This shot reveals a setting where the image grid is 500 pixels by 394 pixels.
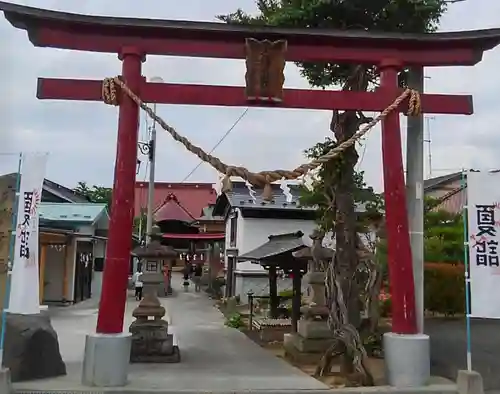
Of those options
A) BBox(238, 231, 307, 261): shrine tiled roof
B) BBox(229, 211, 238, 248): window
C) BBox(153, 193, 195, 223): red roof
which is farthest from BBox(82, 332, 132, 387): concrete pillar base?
BBox(153, 193, 195, 223): red roof

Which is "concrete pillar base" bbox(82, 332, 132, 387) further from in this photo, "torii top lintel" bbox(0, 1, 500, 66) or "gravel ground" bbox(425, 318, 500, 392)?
"gravel ground" bbox(425, 318, 500, 392)

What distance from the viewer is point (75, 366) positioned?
10.7 metres

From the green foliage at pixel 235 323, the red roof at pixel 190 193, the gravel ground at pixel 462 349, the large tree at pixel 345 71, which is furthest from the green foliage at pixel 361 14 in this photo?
the red roof at pixel 190 193

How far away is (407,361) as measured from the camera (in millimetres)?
8617

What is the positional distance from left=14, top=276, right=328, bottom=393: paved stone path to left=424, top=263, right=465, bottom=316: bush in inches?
297

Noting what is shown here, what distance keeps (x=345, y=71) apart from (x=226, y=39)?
5444 millimetres

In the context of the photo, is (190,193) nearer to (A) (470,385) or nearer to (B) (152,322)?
(B) (152,322)

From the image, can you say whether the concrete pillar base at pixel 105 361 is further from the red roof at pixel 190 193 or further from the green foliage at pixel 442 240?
the red roof at pixel 190 193

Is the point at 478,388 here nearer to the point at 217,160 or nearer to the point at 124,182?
the point at 217,160

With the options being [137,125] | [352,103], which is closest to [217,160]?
[137,125]

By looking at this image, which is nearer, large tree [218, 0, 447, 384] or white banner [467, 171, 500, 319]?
white banner [467, 171, 500, 319]

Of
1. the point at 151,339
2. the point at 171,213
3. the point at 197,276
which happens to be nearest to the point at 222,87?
the point at 151,339

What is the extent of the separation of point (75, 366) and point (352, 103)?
690 cm

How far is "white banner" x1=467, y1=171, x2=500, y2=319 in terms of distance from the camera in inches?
338
